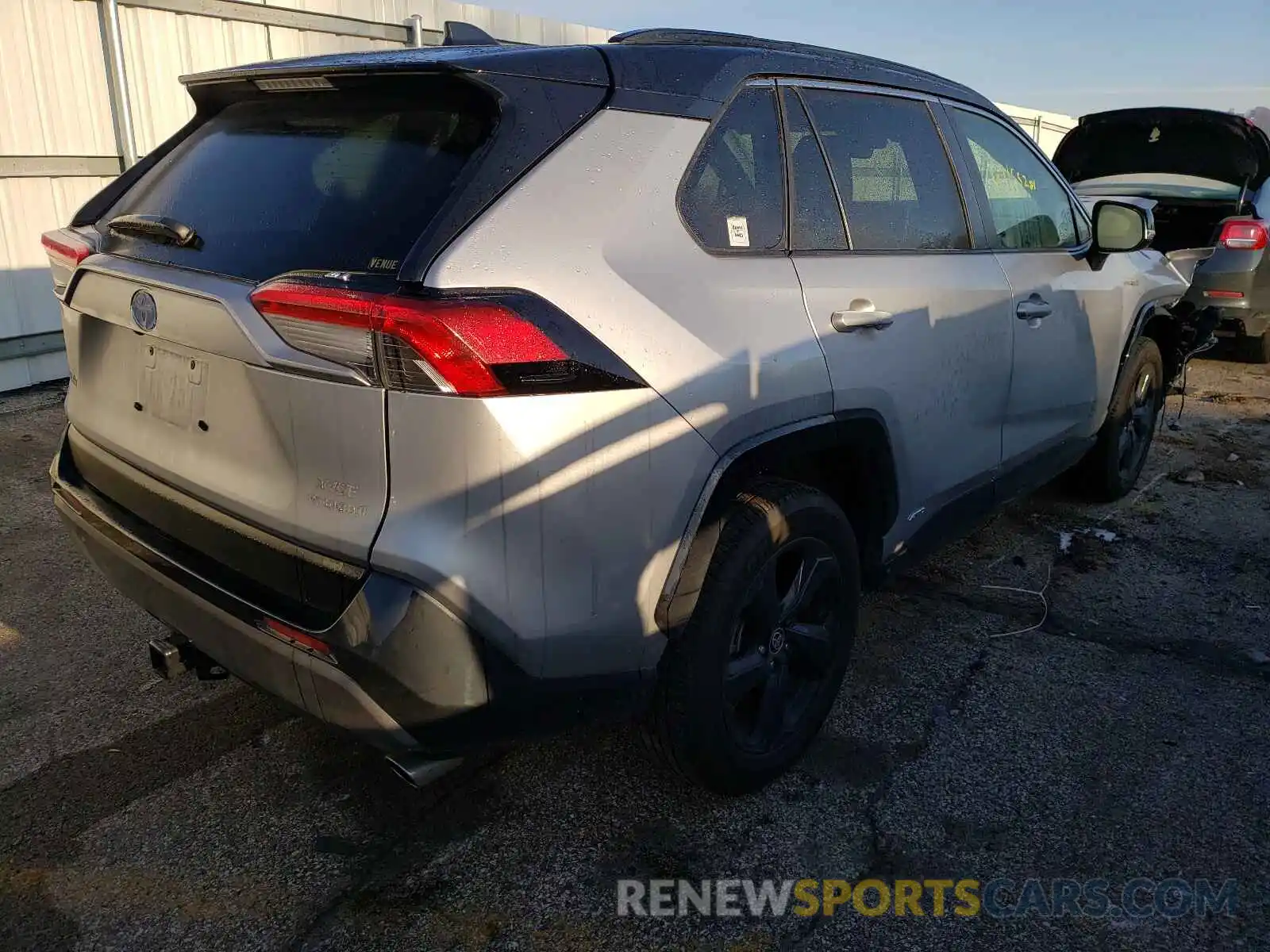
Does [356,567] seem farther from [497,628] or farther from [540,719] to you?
[540,719]

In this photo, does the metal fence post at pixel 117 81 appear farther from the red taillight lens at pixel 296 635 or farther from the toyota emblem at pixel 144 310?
the red taillight lens at pixel 296 635

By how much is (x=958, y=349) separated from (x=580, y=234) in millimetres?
1527

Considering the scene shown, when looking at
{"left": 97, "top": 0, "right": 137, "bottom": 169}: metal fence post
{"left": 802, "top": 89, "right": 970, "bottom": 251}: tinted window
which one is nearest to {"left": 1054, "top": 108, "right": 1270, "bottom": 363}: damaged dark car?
{"left": 802, "top": 89, "right": 970, "bottom": 251}: tinted window

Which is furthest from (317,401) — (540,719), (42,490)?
(42,490)

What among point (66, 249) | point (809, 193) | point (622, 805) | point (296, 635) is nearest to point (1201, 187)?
point (809, 193)

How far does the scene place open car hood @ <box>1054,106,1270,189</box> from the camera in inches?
293

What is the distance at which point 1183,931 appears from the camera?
Answer: 2.22 metres

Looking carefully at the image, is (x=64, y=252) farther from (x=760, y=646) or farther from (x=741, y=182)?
(x=760, y=646)

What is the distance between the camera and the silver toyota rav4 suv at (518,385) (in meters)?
1.85

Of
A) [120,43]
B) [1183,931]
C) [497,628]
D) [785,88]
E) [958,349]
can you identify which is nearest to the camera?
[497,628]

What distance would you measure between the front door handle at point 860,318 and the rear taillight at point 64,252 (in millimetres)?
1914

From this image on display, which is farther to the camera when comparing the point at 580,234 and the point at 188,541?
the point at 188,541

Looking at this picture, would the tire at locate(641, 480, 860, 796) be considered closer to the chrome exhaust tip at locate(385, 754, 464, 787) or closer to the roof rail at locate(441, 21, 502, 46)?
the chrome exhaust tip at locate(385, 754, 464, 787)

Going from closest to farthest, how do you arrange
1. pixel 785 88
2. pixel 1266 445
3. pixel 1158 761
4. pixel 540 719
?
pixel 540 719 → pixel 785 88 → pixel 1158 761 → pixel 1266 445
